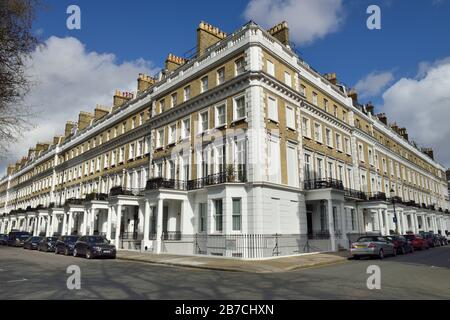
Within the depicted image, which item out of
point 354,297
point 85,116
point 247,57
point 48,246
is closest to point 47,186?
point 85,116

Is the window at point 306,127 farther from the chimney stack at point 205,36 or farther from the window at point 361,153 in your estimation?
the window at point 361,153

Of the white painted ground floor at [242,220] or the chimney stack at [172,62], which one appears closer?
the white painted ground floor at [242,220]

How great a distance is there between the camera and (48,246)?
31.3 metres

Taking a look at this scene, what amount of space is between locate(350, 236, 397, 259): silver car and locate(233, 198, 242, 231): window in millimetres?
6882

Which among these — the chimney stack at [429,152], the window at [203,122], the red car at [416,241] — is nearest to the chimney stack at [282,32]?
the window at [203,122]

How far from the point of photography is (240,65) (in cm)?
2430

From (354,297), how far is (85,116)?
5318 cm

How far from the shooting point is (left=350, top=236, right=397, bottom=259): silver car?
20609mm

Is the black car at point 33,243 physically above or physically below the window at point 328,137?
below

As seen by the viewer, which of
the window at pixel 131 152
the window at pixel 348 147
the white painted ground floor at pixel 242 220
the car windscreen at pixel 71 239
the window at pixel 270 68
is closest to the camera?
the white painted ground floor at pixel 242 220

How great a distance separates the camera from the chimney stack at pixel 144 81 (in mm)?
38312

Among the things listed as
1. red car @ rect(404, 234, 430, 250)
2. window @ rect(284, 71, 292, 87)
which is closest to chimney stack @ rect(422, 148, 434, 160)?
red car @ rect(404, 234, 430, 250)

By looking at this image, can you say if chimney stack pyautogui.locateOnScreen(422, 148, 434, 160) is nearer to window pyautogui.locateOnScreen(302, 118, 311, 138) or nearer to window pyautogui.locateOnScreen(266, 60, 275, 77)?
window pyautogui.locateOnScreen(302, 118, 311, 138)

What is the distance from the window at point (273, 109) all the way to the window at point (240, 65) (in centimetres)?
275
